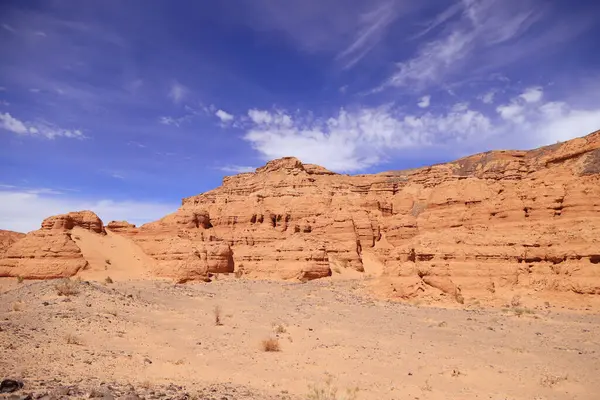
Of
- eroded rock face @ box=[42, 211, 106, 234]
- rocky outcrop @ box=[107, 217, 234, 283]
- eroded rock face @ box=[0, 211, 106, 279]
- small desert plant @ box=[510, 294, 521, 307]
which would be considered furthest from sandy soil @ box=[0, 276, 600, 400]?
eroded rock face @ box=[42, 211, 106, 234]

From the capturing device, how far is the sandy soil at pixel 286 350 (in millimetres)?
7825

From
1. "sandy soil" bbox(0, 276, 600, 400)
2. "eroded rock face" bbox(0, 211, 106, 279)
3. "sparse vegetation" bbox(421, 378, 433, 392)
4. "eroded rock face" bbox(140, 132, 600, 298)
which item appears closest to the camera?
"sandy soil" bbox(0, 276, 600, 400)

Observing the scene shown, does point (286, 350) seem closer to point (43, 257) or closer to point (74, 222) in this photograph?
point (43, 257)

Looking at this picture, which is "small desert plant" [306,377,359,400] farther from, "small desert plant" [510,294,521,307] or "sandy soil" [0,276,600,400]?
"small desert plant" [510,294,521,307]

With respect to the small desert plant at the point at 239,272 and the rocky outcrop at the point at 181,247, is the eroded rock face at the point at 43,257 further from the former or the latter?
the small desert plant at the point at 239,272

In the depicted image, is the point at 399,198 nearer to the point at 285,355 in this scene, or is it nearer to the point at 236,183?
the point at 236,183

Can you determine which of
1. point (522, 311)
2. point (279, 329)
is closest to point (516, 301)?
point (522, 311)

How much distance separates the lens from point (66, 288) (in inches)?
620

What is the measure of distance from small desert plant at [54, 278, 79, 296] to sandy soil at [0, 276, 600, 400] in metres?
0.27

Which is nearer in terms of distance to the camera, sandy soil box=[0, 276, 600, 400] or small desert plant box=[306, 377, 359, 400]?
small desert plant box=[306, 377, 359, 400]

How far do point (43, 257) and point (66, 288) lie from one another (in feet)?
69.1

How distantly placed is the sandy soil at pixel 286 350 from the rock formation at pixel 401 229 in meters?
3.13

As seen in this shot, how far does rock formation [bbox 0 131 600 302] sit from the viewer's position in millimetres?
20984

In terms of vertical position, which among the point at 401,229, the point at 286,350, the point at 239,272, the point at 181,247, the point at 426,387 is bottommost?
the point at 426,387
